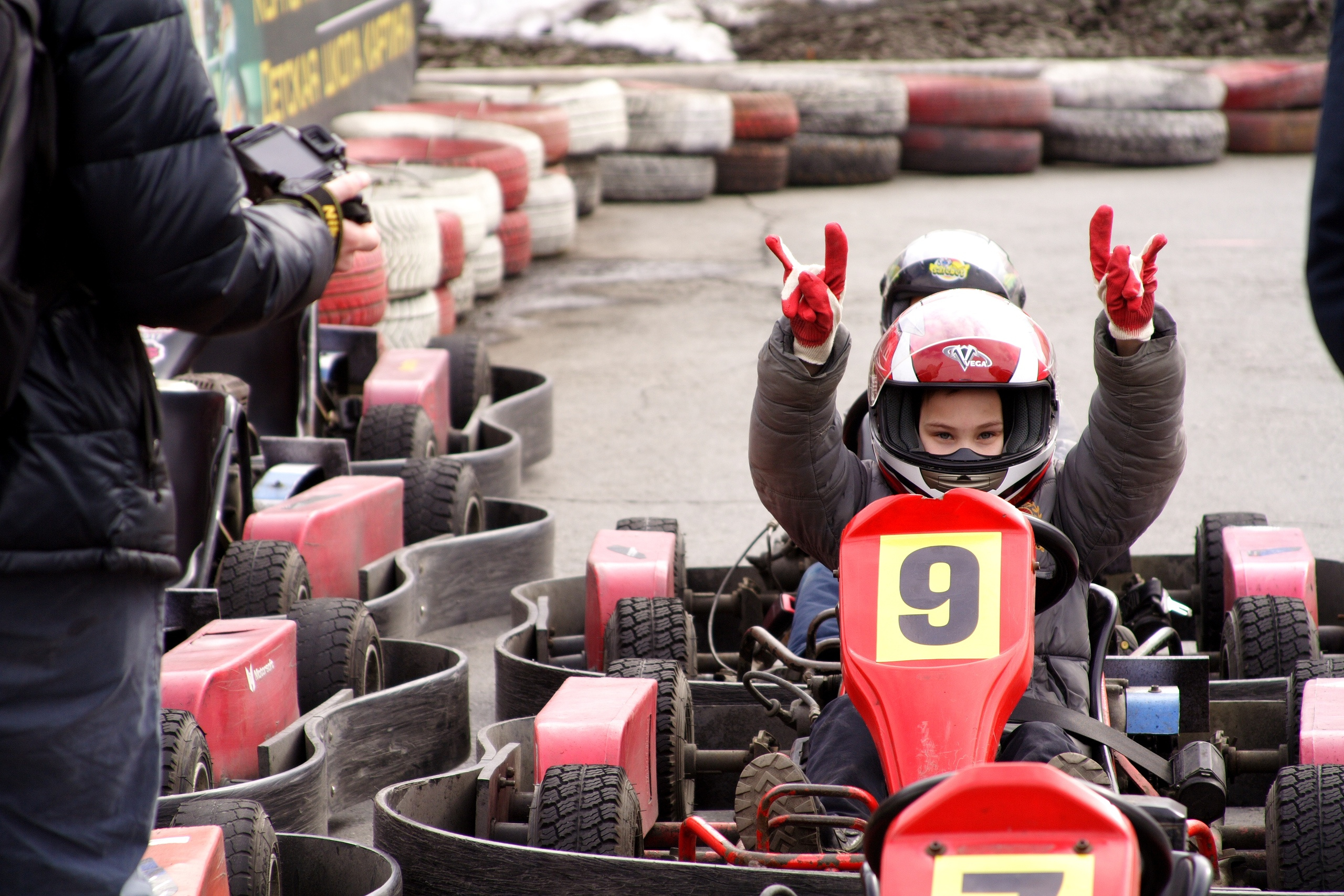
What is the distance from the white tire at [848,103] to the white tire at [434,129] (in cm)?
342

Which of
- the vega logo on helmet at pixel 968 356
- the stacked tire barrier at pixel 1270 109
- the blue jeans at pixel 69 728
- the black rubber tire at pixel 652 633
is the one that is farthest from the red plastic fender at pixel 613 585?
the stacked tire barrier at pixel 1270 109

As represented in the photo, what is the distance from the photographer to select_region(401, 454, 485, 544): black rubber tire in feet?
13.0

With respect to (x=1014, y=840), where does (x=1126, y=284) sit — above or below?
above

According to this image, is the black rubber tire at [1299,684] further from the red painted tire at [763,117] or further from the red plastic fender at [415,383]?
the red painted tire at [763,117]

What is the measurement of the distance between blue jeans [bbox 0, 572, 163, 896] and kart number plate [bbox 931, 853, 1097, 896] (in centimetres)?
80

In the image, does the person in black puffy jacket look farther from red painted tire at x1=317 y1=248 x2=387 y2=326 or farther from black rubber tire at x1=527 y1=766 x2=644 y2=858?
red painted tire at x1=317 y1=248 x2=387 y2=326

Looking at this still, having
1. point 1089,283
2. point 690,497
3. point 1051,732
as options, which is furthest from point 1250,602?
point 1089,283

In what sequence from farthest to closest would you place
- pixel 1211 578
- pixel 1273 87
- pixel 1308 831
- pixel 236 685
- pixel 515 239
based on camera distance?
pixel 1273 87 < pixel 515 239 < pixel 1211 578 < pixel 236 685 < pixel 1308 831

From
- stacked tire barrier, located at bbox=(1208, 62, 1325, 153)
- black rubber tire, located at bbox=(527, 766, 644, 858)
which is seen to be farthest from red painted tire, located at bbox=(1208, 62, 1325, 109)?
black rubber tire, located at bbox=(527, 766, 644, 858)

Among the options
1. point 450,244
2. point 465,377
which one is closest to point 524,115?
point 450,244

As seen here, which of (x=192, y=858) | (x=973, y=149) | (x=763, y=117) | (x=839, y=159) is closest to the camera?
(x=192, y=858)

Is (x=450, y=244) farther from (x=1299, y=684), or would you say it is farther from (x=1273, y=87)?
(x=1273, y=87)

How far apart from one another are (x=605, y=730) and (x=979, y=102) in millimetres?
10090

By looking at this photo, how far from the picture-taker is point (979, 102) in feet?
38.5
